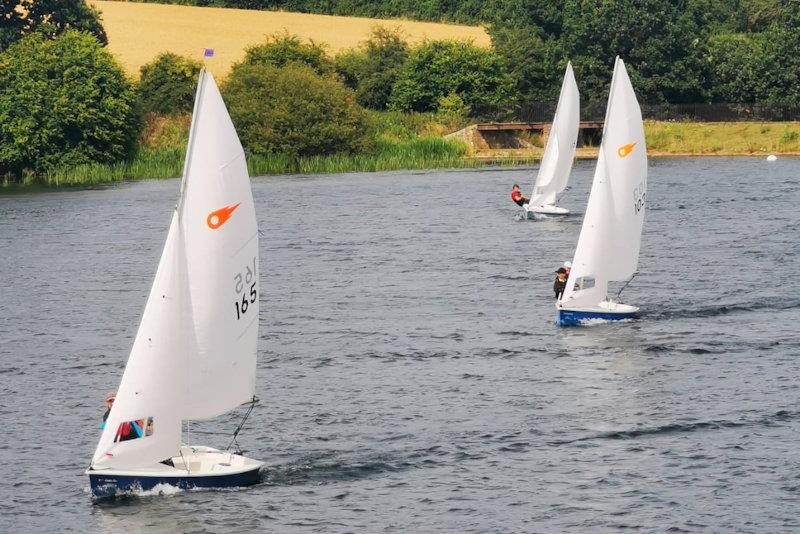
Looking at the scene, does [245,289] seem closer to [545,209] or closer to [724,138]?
[545,209]

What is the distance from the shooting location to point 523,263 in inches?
2906

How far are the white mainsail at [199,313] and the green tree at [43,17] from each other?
415ft

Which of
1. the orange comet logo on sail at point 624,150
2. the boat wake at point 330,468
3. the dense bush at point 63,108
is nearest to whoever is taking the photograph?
the boat wake at point 330,468

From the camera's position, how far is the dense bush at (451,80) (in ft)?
536

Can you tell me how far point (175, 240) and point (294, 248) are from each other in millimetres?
50354

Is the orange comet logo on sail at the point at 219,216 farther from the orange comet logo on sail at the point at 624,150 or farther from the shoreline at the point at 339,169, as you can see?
the shoreline at the point at 339,169

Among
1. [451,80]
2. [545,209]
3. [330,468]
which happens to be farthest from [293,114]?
[330,468]

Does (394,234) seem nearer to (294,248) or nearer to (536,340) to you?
(294,248)

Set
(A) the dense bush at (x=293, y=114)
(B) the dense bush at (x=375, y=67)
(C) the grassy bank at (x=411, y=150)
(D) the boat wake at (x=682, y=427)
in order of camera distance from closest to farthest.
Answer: (D) the boat wake at (x=682, y=427) → (C) the grassy bank at (x=411, y=150) → (A) the dense bush at (x=293, y=114) → (B) the dense bush at (x=375, y=67)

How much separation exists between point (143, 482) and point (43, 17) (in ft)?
440

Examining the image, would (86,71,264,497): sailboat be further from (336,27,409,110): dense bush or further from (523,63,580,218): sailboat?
(336,27,409,110): dense bush

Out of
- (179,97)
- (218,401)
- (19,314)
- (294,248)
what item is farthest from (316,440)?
(179,97)

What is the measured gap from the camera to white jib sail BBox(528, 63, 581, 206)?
305 ft

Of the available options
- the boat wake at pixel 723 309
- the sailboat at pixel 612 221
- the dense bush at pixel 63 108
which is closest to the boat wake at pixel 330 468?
A: the sailboat at pixel 612 221
